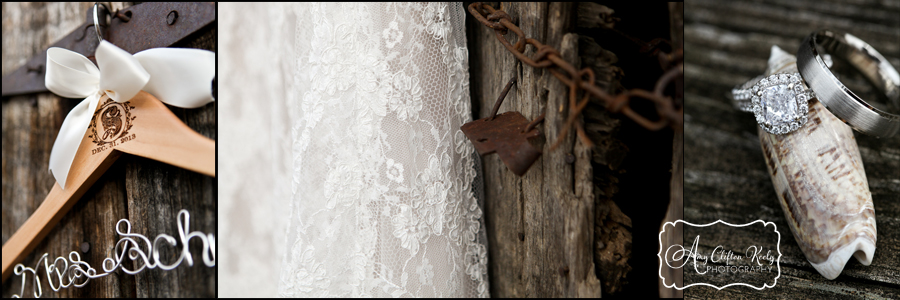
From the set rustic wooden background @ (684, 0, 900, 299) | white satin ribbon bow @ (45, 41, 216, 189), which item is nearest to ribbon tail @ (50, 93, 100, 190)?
white satin ribbon bow @ (45, 41, 216, 189)

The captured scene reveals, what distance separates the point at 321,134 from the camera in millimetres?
743

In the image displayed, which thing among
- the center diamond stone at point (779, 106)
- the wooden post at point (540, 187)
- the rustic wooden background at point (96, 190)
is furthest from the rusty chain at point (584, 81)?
the rustic wooden background at point (96, 190)

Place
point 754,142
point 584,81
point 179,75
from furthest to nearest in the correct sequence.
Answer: point 754,142, point 179,75, point 584,81

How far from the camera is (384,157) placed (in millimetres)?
700

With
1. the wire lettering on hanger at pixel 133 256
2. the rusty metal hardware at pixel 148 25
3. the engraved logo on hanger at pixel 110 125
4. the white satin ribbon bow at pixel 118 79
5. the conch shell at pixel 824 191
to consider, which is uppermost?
the rusty metal hardware at pixel 148 25

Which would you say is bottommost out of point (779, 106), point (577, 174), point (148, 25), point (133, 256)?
point (133, 256)

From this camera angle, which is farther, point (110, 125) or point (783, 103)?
point (783, 103)

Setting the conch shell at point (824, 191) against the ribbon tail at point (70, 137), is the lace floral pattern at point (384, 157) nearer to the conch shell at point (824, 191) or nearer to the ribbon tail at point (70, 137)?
the ribbon tail at point (70, 137)

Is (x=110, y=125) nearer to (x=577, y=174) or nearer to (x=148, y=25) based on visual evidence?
(x=148, y=25)

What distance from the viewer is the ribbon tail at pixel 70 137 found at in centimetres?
68

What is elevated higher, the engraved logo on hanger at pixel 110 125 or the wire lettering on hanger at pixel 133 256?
the engraved logo on hanger at pixel 110 125

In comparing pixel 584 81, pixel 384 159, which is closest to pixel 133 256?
pixel 384 159

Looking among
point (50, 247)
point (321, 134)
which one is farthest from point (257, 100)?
point (50, 247)

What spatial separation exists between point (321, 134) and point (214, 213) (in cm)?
20
